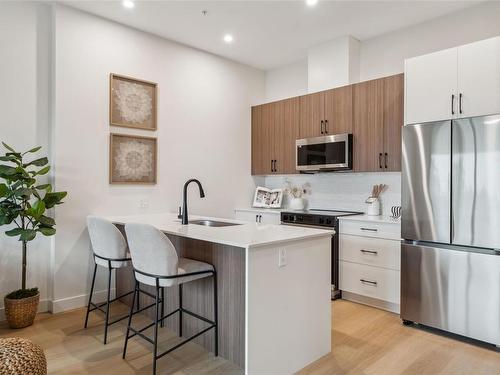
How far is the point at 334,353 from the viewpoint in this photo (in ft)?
8.27

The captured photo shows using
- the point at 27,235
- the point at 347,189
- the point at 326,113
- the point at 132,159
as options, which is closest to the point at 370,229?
the point at 347,189

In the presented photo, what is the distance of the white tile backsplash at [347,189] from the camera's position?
3932mm

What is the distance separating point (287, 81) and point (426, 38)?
194 centimetres

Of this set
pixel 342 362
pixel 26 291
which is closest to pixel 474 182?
pixel 342 362

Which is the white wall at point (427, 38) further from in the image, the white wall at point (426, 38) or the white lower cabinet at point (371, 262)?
the white lower cabinet at point (371, 262)

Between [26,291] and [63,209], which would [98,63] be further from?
[26,291]

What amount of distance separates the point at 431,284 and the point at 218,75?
3.54 meters

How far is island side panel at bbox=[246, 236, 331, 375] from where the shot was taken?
2.04 m

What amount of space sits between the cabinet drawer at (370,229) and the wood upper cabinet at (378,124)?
637 millimetres

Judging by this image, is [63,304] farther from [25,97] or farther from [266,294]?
[266,294]

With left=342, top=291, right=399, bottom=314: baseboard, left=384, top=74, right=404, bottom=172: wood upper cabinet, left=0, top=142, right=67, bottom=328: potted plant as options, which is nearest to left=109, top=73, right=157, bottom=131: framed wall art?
left=0, top=142, right=67, bottom=328: potted plant

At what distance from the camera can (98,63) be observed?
3.56 metres

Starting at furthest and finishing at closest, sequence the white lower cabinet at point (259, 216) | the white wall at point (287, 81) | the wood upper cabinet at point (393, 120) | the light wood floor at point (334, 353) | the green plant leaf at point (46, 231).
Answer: the white wall at point (287, 81), the white lower cabinet at point (259, 216), the wood upper cabinet at point (393, 120), the green plant leaf at point (46, 231), the light wood floor at point (334, 353)

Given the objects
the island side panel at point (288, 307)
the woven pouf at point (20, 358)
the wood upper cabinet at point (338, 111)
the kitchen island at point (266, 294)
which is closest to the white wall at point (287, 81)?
the wood upper cabinet at point (338, 111)
